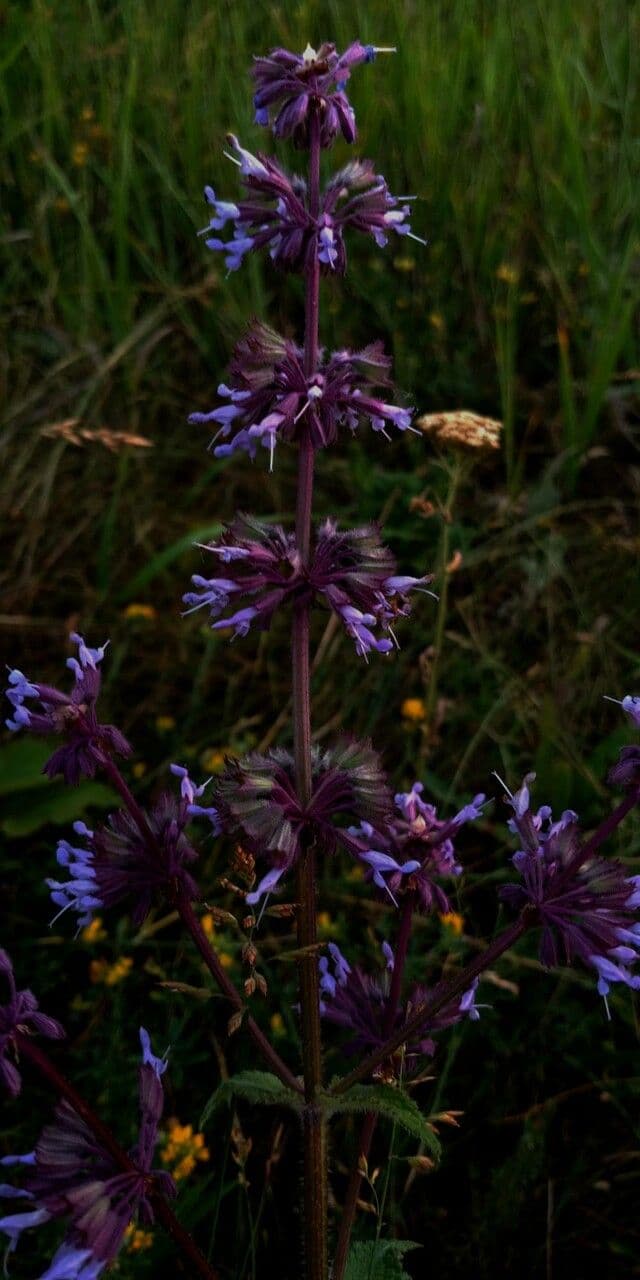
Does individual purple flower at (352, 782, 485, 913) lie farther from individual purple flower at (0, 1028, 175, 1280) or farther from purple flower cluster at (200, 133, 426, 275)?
purple flower cluster at (200, 133, 426, 275)

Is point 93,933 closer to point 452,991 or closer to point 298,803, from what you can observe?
point 298,803

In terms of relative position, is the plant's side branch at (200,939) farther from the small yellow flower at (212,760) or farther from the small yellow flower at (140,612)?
the small yellow flower at (140,612)

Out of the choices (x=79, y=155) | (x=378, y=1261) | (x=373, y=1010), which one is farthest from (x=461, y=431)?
(x=79, y=155)

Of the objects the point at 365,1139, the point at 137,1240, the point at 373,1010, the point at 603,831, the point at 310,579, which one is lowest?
the point at 137,1240

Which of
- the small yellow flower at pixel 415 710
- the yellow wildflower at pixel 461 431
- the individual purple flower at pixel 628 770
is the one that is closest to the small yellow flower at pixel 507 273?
the yellow wildflower at pixel 461 431

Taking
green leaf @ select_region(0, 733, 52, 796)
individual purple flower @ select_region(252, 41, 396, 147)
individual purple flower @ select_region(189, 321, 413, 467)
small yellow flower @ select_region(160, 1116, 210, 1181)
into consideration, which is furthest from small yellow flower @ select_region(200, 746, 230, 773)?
individual purple flower @ select_region(252, 41, 396, 147)
